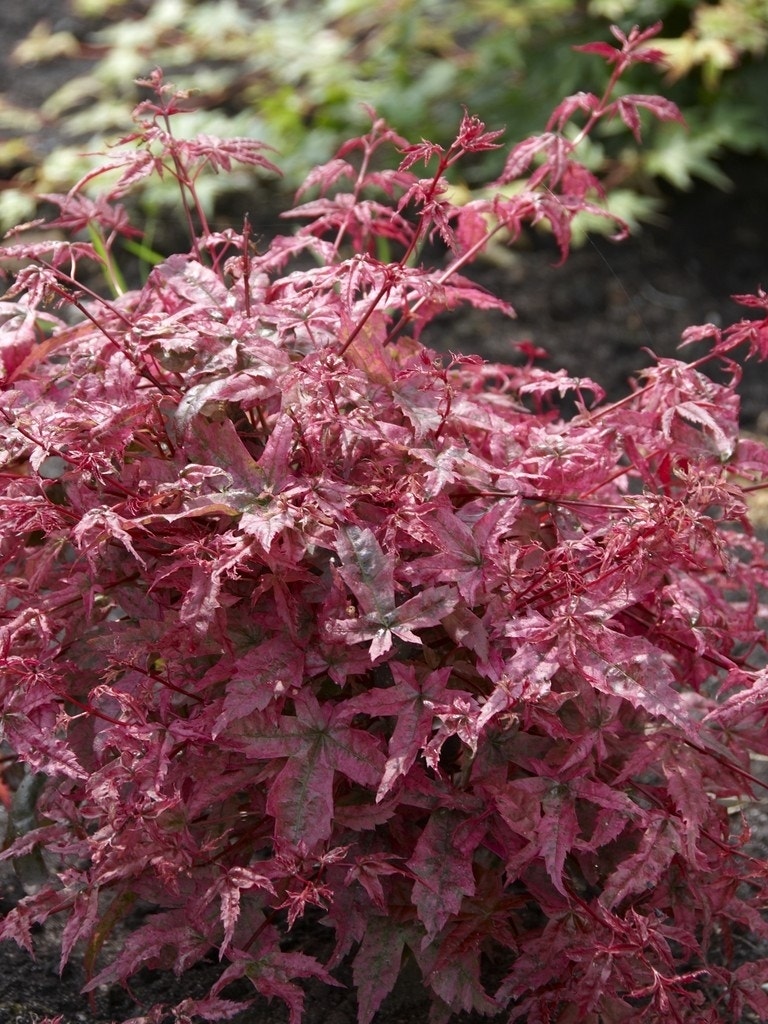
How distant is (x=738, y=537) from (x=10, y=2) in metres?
5.42

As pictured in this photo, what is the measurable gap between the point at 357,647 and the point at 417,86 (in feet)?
11.8

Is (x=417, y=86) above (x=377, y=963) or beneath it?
beneath

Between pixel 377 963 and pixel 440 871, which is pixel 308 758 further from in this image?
pixel 377 963

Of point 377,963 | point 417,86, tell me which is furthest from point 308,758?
point 417,86

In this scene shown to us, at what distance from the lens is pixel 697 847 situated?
1642 mm

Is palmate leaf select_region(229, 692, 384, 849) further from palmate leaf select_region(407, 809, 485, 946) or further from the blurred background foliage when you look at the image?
the blurred background foliage

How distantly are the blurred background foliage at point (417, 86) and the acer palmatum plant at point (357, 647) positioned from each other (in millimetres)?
2511

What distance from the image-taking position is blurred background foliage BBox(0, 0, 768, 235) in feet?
14.3

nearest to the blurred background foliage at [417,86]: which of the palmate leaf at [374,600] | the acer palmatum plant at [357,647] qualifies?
the acer palmatum plant at [357,647]

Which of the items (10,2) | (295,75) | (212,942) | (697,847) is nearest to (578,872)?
(697,847)

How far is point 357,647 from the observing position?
4.99ft

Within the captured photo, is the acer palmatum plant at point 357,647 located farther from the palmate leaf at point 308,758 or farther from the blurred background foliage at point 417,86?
the blurred background foliage at point 417,86

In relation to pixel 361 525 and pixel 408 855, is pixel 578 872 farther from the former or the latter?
pixel 361 525

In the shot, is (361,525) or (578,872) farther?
(578,872)
